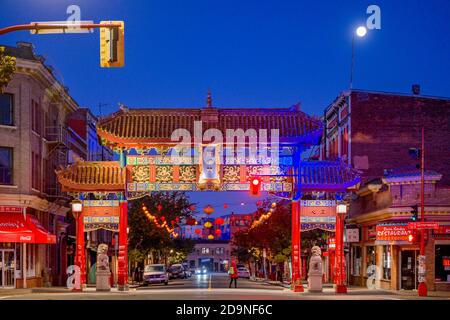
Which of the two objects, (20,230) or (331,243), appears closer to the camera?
(20,230)

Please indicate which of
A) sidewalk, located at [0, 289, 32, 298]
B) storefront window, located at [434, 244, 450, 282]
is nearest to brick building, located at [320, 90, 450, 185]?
storefront window, located at [434, 244, 450, 282]

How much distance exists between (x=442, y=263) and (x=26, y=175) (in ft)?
79.6

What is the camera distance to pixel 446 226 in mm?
51344

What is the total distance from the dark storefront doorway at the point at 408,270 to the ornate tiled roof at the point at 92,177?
16945 mm

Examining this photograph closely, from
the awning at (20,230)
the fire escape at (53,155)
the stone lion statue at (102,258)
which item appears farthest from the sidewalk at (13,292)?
the fire escape at (53,155)

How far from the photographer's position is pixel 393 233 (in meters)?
52.5

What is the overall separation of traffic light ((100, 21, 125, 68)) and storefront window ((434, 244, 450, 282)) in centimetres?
3070

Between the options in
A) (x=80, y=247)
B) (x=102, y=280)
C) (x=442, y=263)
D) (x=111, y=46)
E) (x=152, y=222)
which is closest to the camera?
(x=111, y=46)

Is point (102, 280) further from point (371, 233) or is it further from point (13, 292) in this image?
point (371, 233)

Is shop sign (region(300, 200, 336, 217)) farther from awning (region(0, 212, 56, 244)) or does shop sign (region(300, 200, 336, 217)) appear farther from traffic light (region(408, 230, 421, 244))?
awning (region(0, 212, 56, 244))

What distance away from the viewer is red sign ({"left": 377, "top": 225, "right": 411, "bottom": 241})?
2031 inches

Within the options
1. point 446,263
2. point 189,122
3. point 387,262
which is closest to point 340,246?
point 446,263
